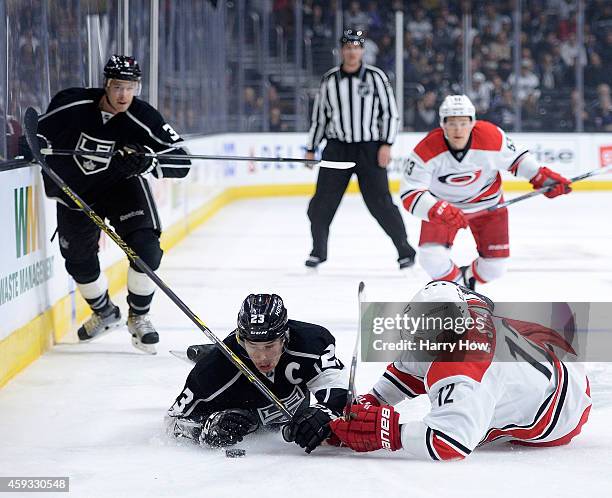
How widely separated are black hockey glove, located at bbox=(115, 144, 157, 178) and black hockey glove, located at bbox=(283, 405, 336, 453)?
1704 mm

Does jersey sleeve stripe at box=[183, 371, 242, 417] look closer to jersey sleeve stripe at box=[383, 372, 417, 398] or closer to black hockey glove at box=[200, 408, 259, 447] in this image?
black hockey glove at box=[200, 408, 259, 447]

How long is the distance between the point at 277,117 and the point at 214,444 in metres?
10.2

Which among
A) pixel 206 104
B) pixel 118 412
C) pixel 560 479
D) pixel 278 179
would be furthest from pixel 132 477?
Answer: pixel 278 179

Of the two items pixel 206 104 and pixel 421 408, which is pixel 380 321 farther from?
pixel 206 104

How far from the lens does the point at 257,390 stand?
304cm

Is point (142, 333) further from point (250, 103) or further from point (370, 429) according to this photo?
point (250, 103)

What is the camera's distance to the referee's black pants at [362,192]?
6.79m

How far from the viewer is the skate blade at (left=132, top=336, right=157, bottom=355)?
4426 millimetres

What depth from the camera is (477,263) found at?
5.52 m

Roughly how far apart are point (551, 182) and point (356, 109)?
6.37ft

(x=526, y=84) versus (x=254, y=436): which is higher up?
(x=526, y=84)

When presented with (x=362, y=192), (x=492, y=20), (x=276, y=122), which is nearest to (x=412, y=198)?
(x=362, y=192)

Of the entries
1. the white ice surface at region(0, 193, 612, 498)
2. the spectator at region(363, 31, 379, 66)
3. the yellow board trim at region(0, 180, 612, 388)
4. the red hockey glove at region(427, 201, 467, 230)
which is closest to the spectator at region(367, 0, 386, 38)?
the spectator at region(363, 31, 379, 66)

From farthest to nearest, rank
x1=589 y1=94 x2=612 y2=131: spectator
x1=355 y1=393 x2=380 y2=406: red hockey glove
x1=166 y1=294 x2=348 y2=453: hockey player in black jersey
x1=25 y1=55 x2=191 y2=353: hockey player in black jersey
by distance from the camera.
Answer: x1=589 y1=94 x2=612 y2=131: spectator, x1=25 y1=55 x2=191 y2=353: hockey player in black jersey, x1=355 y1=393 x2=380 y2=406: red hockey glove, x1=166 y1=294 x2=348 y2=453: hockey player in black jersey
